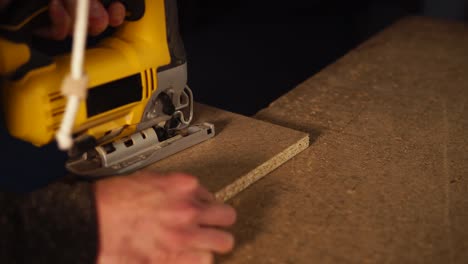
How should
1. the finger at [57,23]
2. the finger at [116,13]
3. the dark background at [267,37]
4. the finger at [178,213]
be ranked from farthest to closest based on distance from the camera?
1. the dark background at [267,37]
2. the finger at [116,13]
3. the finger at [57,23]
4. the finger at [178,213]

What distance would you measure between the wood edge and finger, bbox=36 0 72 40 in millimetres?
403

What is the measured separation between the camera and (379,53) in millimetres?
1844

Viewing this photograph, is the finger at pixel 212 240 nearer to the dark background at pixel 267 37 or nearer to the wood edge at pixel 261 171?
the wood edge at pixel 261 171

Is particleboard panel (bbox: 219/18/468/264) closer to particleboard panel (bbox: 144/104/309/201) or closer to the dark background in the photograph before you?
particleboard panel (bbox: 144/104/309/201)

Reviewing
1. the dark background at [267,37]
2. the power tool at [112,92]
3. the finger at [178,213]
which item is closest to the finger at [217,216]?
the finger at [178,213]

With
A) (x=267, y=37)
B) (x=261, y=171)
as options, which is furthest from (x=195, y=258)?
(x=267, y=37)

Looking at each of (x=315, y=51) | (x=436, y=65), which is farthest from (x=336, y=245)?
(x=315, y=51)

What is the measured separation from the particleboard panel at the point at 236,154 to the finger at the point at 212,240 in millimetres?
157

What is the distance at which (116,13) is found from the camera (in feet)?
3.76

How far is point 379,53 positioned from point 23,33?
1.17 meters

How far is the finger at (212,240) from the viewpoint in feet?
3.08

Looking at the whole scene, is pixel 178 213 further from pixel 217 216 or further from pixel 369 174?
pixel 369 174

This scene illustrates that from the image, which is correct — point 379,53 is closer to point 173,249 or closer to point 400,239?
point 400,239

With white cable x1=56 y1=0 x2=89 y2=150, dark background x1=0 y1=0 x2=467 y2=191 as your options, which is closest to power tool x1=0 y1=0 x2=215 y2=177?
white cable x1=56 y1=0 x2=89 y2=150
